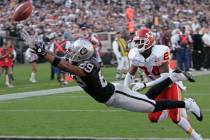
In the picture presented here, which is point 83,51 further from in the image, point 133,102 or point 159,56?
point 159,56

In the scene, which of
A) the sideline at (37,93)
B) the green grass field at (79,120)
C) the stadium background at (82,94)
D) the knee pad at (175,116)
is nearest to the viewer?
the knee pad at (175,116)

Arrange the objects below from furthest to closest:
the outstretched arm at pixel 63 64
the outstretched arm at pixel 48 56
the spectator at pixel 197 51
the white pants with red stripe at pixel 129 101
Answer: the spectator at pixel 197 51, the white pants with red stripe at pixel 129 101, the outstretched arm at pixel 63 64, the outstretched arm at pixel 48 56

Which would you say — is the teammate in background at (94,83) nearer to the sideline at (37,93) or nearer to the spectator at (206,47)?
the sideline at (37,93)

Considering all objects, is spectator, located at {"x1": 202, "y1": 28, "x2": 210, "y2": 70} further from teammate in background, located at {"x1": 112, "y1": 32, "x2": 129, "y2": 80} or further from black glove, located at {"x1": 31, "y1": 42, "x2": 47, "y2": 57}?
black glove, located at {"x1": 31, "y1": 42, "x2": 47, "y2": 57}

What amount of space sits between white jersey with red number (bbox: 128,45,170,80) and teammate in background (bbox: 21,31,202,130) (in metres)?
0.86

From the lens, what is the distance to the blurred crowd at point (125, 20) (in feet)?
83.5

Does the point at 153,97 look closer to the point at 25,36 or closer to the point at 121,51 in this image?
the point at 25,36

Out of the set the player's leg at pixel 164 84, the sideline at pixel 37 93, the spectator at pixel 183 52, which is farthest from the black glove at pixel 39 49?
the spectator at pixel 183 52

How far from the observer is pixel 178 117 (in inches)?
361

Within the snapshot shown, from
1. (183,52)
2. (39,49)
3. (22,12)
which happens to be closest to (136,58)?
(22,12)

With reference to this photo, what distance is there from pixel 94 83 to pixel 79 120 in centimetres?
359

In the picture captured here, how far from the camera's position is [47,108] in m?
13.7

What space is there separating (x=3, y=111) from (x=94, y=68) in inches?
215

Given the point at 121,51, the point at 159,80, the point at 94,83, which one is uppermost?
the point at 94,83
